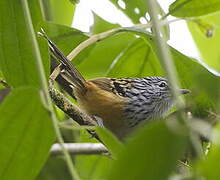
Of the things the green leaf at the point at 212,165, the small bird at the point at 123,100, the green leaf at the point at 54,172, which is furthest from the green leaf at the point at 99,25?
the green leaf at the point at 212,165

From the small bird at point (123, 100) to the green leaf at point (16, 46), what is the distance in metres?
1.26

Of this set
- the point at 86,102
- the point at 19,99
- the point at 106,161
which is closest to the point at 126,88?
the point at 86,102

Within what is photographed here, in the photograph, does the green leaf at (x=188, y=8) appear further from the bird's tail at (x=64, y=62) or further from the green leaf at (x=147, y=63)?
the bird's tail at (x=64, y=62)

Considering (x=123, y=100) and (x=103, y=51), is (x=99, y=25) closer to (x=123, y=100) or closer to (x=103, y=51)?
(x=103, y=51)

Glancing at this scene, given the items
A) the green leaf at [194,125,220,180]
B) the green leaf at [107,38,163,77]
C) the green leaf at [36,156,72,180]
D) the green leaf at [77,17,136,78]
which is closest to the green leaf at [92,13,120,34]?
the green leaf at [77,17,136,78]

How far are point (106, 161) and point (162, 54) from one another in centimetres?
116

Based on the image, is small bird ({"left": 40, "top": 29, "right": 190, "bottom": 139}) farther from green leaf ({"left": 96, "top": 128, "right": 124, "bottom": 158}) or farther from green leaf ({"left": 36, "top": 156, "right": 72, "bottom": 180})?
green leaf ({"left": 96, "top": 128, "right": 124, "bottom": 158})

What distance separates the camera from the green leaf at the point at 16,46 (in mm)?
1326

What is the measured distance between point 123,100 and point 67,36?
124 cm

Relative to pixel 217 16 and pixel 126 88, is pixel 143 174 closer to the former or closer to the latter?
pixel 217 16

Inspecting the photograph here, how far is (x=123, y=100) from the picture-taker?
301cm

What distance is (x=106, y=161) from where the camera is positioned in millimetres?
1817

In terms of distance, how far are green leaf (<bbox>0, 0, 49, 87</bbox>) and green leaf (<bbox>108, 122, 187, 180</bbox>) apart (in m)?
0.70

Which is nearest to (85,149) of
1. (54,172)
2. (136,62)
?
(136,62)
